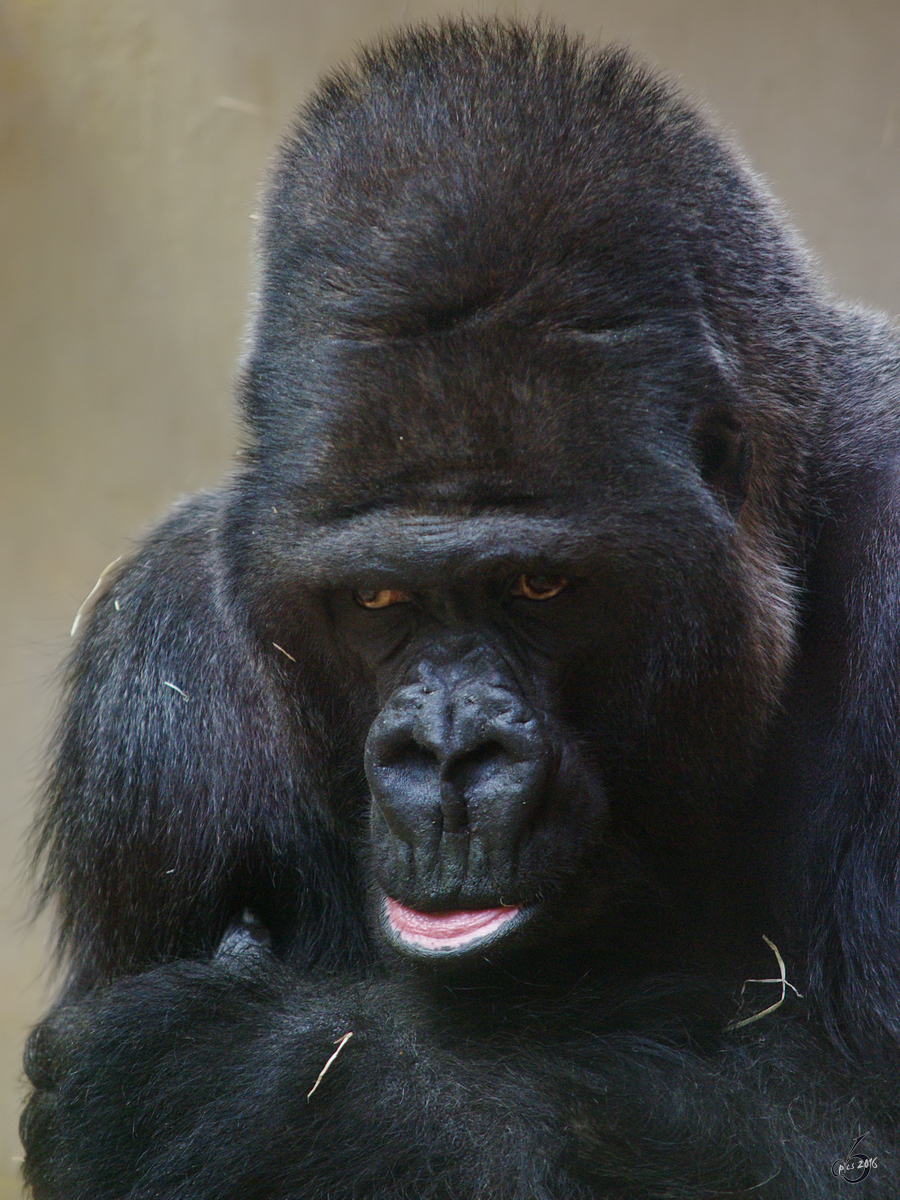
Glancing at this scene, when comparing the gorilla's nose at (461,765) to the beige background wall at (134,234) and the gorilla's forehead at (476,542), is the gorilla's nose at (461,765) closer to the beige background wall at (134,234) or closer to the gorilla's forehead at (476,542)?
the gorilla's forehead at (476,542)

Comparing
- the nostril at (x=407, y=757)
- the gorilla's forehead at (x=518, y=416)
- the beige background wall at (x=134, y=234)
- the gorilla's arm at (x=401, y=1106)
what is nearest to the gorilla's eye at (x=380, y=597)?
the gorilla's forehead at (x=518, y=416)

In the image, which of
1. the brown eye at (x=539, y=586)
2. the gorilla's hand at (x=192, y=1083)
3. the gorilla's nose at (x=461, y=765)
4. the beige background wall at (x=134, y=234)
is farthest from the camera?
the beige background wall at (x=134, y=234)

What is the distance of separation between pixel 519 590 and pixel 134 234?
12.4 ft

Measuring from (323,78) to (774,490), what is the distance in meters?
1.27

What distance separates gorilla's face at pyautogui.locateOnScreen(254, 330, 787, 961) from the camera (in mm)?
2518

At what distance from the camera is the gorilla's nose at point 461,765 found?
2486mm

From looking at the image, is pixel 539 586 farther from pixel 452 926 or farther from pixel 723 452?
pixel 452 926

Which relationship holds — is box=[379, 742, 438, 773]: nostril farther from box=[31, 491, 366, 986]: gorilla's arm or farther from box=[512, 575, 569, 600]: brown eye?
box=[31, 491, 366, 986]: gorilla's arm

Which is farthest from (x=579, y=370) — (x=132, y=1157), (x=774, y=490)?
(x=132, y=1157)

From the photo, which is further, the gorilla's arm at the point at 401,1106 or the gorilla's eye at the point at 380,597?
Result: the gorilla's eye at the point at 380,597

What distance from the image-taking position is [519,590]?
264cm

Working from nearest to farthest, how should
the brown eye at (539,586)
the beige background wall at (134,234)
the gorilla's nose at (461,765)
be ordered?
the gorilla's nose at (461,765) → the brown eye at (539,586) → the beige background wall at (134,234)

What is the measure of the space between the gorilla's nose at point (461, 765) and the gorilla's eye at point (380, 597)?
19cm

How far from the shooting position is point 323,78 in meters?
2.99
